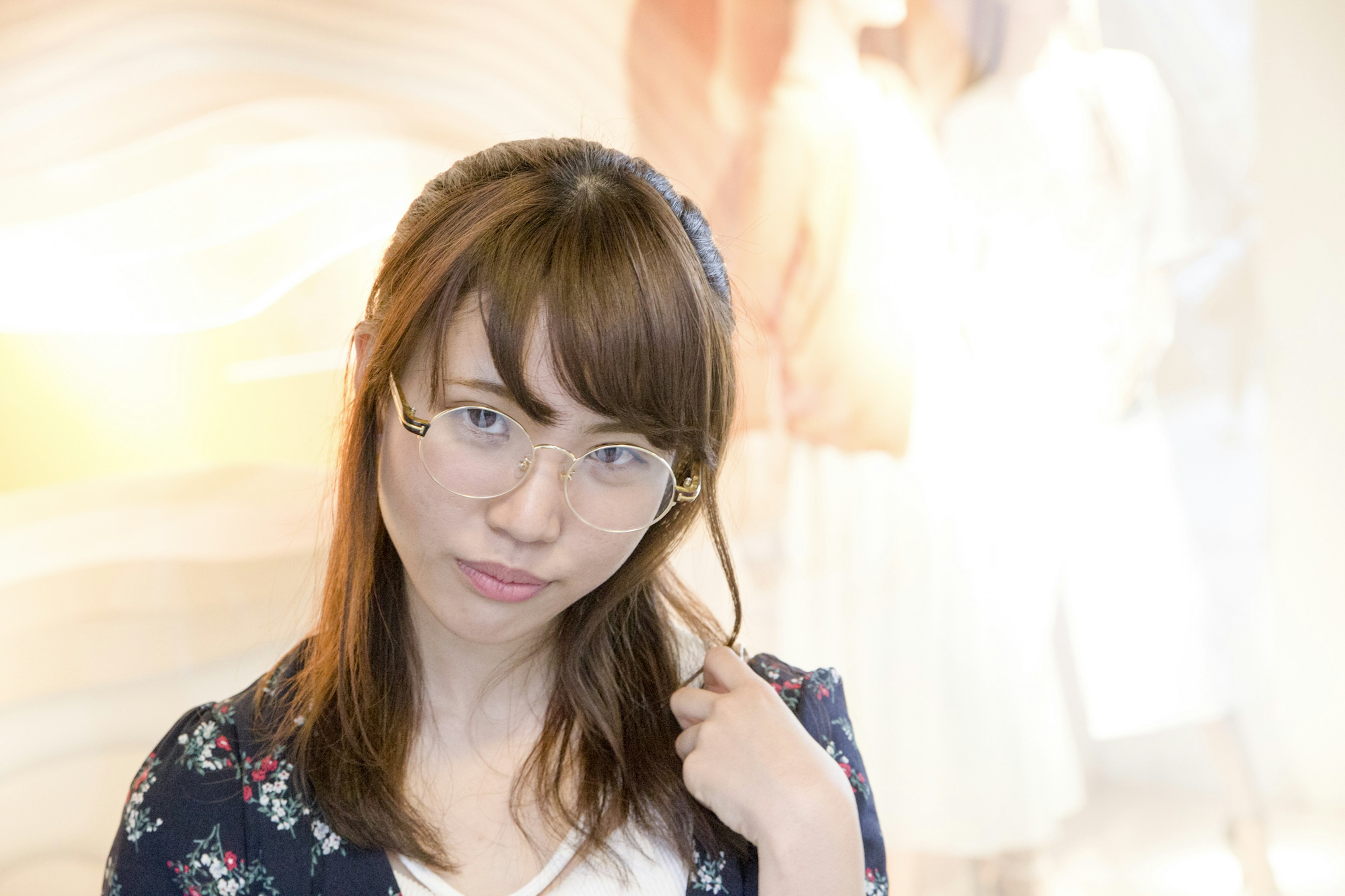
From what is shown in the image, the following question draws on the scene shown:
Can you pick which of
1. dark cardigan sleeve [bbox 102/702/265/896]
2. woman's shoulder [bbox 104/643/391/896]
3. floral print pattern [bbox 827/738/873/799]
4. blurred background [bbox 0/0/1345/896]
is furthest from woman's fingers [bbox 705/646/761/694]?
blurred background [bbox 0/0/1345/896]

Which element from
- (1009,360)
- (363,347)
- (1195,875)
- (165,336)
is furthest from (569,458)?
(1195,875)

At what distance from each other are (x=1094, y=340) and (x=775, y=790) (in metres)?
1.64

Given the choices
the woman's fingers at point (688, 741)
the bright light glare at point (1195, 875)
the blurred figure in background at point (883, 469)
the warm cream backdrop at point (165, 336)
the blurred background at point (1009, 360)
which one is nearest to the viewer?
the woman's fingers at point (688, 741)

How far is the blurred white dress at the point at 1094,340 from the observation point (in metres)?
2.33

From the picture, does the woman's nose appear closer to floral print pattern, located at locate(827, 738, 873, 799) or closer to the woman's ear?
the woman's ear

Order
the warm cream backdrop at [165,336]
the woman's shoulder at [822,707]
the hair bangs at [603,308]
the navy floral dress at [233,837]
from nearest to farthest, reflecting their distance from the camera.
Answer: the hair bangs at [603,308] → the navy floral dress at [233,837] → the woman's shoulder at [822,707] → the warm cream backdrop at [165,336]

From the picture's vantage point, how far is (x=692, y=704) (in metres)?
1.22

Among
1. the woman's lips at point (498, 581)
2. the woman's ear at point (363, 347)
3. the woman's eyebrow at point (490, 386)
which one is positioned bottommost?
the woman's lips at point (498, 581)

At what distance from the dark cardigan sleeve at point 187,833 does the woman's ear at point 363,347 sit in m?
0.41

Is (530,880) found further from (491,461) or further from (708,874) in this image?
(491,461)

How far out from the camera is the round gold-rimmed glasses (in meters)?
1.01

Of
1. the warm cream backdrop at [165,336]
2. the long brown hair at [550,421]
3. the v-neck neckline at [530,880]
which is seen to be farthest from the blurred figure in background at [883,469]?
the v-neck neckline at [530,880]

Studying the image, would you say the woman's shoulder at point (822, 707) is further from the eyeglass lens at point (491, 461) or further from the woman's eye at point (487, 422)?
the woman's eye at point (487, 422)

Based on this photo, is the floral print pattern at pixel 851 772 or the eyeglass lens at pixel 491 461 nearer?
the eyeglass lens at pixel 491 461
